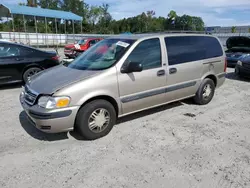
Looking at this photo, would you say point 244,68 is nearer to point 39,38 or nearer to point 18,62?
point 18,62

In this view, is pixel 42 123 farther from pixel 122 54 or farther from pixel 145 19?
pixel 145 19

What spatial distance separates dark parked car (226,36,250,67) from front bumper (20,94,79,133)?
358 inches

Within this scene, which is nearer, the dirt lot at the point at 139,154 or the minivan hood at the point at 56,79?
the dirt lot at the point at 139,154

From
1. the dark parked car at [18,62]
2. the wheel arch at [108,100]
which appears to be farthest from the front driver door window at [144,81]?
the dark parked car at [18,62]

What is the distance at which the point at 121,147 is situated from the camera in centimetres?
327

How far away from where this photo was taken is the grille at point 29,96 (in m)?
3.27

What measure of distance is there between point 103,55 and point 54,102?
1363 mm

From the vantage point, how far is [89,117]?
3.32m

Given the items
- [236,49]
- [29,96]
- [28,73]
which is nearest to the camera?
[29,96]

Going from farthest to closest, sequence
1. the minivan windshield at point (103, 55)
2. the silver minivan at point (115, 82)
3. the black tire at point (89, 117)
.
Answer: the minivan windshield at point (103, 55), the black tire at point (89, 117), the silver minivan at point (115, 82)

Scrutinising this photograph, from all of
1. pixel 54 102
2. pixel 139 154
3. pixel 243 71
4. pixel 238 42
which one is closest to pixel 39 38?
pixel 238 42

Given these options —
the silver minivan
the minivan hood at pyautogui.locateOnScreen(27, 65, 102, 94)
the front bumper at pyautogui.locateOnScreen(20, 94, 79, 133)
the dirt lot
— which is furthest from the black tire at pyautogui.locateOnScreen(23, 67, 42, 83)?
the front bumper at pyautogui.locateOnScreen(20, 94, 79, 133)

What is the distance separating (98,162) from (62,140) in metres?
0.89

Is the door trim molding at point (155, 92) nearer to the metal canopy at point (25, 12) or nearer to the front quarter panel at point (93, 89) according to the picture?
the front quarter panel at point (93, 89)
